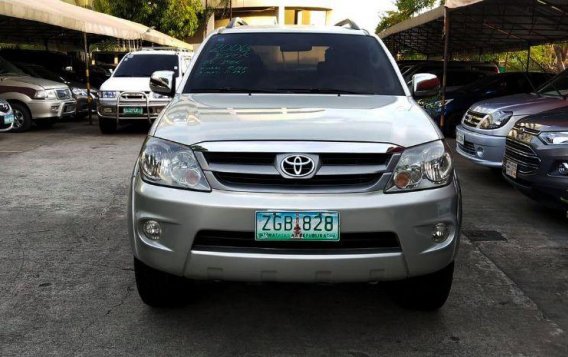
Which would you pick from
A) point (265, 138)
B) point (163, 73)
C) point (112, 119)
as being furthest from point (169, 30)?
point (265, 138)

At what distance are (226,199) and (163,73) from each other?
237 cm

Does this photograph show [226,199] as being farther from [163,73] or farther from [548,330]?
[163,73]

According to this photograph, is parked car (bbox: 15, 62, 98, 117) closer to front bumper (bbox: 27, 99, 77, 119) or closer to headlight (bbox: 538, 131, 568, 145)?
front bumper (bbox: 27, 99, 77, 119)

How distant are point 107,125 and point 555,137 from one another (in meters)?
9.02

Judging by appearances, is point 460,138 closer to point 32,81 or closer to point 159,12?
point 32,81

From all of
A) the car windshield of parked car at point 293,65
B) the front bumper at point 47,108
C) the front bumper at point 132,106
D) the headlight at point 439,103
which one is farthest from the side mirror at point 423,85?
the front bumper at point 47,108

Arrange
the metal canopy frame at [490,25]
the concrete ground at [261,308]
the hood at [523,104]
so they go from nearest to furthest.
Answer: the concrete ground at [261,308] < the hood at [523,104] < the metal canopy frame at [490,25]

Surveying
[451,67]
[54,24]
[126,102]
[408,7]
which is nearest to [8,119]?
[126,102]

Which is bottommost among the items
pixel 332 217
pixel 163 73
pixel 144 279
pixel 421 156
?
pixel 144 279

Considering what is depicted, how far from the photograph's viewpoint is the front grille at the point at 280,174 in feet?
9.20

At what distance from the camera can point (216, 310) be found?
3.44m

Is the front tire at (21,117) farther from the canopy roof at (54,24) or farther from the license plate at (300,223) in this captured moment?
the license plate at (300,223)

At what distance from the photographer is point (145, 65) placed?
12750 mm

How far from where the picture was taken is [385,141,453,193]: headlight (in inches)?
112
